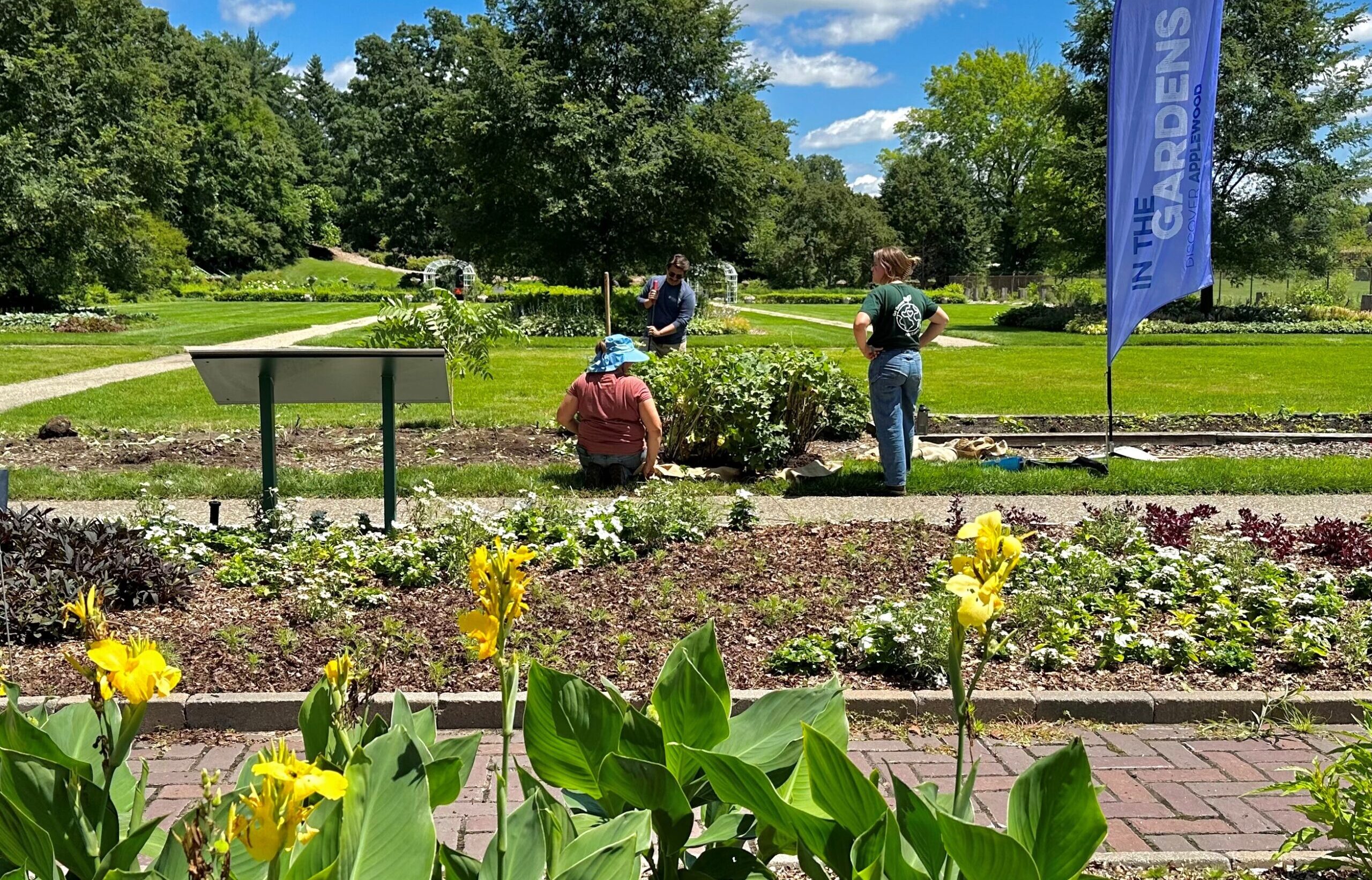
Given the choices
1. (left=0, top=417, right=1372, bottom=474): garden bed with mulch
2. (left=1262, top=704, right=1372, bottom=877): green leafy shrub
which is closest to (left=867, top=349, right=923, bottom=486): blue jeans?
(left=0, top=417, right=1372, bottom=474): garden bed with mulch

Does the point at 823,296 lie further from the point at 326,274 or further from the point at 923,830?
the point at 923,830

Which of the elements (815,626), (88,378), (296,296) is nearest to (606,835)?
(815,626)

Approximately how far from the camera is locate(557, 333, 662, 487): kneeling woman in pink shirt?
796cm

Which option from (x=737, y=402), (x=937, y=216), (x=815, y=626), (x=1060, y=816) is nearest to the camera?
(x=1060, y=816)

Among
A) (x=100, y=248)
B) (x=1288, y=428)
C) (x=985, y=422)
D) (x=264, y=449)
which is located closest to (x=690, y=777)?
(x=264, y=449)

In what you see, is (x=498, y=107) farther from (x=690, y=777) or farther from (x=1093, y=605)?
(x=690, y=777)

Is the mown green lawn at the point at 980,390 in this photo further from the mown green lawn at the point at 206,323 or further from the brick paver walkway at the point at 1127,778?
the brick paver walkway at the point at 1127,778

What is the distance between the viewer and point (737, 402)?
357 inches

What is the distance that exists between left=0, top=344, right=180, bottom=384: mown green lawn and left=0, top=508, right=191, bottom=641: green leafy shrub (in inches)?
449

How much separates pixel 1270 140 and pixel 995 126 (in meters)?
37.7

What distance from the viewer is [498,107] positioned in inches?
1079

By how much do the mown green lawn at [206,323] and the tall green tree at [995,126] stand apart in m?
41.6

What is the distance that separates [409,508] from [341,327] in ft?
69.3

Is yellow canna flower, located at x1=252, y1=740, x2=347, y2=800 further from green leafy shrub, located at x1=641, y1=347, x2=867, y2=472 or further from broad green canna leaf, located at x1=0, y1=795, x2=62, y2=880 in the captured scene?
green leafy shrub, located at x1=641, y1=347, x2=867, y2=472
